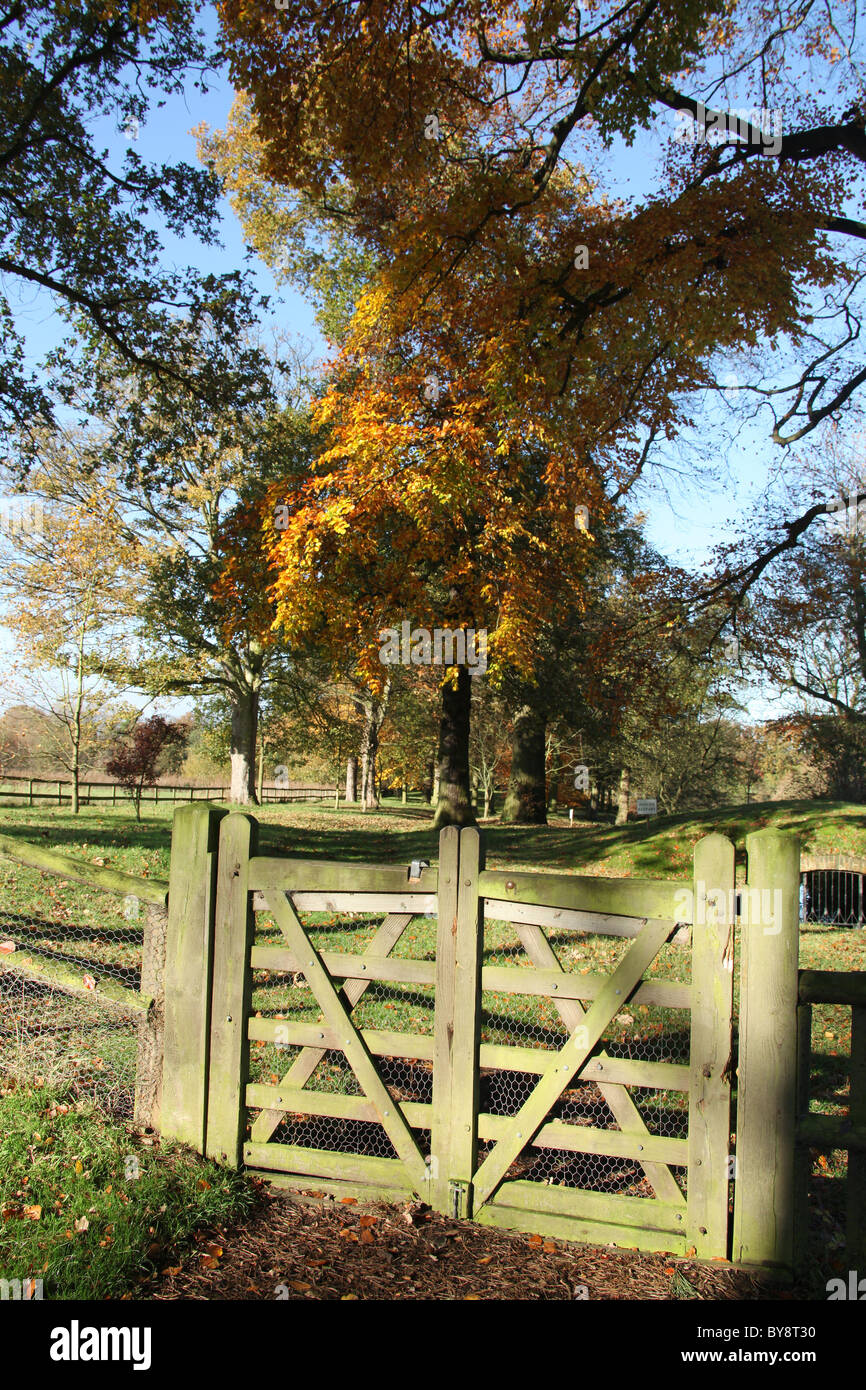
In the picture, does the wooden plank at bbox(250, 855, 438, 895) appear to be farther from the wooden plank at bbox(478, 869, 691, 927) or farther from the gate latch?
the wooden plank at bbox(478, 869, 691, 927)

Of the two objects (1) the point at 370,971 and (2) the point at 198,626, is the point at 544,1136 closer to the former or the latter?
(1) the point at 370,971

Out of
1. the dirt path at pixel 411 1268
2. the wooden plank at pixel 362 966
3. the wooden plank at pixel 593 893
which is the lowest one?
the dirt path at pixel 411 1268

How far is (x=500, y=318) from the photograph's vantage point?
14117 mm

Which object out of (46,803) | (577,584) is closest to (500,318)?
(577,584)

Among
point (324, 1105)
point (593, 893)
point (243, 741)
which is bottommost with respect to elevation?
point (324, 1105)

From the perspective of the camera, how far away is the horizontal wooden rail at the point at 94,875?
4723 millimetres

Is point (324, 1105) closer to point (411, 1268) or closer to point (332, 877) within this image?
point (411, 1268)

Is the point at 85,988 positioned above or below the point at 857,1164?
above

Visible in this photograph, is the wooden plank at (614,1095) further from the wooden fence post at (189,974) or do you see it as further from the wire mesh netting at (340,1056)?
the wooden fence post at (189,974)

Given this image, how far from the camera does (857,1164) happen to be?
3.51m

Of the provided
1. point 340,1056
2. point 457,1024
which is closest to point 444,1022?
point 457,1024

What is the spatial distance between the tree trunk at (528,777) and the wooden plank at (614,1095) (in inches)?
947

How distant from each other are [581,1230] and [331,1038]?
139 centimetres

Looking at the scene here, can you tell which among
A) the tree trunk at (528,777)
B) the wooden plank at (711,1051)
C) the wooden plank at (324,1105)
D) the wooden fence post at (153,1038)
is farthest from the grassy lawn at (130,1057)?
the tree trunk at (528,777)
